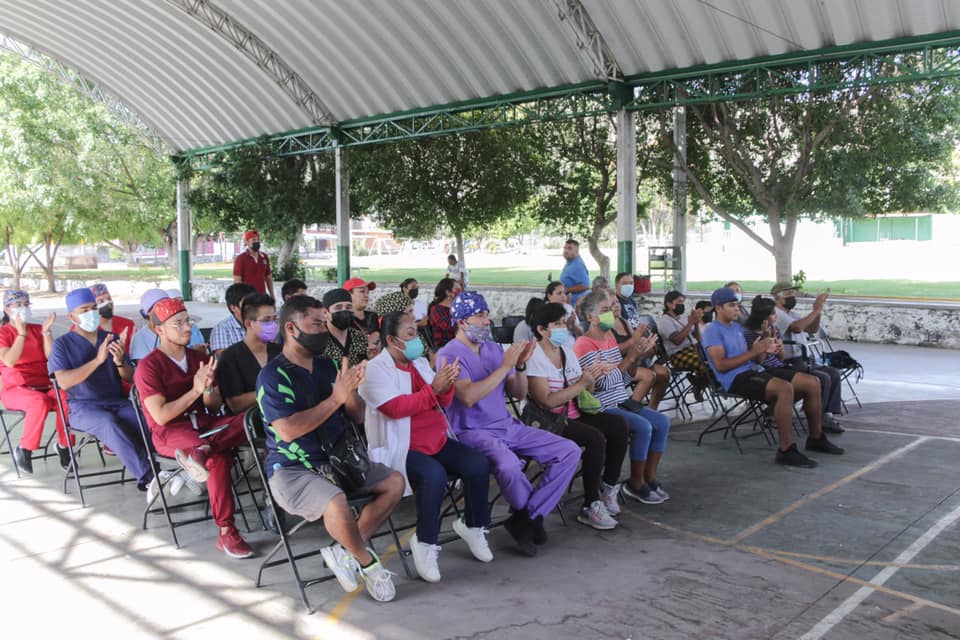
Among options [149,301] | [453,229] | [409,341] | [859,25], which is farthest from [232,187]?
[409,341]

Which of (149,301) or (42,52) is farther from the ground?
(42,52)

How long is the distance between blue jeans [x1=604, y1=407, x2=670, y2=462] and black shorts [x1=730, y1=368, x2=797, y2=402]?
53.5 inches

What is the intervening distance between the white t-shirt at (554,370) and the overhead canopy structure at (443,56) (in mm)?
8767

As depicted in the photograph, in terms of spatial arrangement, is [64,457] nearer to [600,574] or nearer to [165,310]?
[165,310]

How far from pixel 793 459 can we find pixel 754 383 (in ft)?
2.16

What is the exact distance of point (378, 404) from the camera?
14.9ft

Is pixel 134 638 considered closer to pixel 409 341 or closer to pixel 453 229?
pixel 409 341

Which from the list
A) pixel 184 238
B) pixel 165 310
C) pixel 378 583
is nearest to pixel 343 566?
pixel 378 583

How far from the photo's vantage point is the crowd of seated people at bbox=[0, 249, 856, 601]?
14.2ft

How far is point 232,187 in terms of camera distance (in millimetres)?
24734

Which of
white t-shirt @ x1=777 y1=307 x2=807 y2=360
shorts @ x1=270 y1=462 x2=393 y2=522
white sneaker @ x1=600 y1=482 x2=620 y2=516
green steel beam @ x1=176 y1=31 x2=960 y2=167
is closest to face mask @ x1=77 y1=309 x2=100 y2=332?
shorts @ x1=270 y1=462 x2=393 y2=522

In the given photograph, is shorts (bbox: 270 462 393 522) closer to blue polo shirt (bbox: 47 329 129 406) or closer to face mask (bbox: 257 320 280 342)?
face mask (bbox: 257 320 280 342)

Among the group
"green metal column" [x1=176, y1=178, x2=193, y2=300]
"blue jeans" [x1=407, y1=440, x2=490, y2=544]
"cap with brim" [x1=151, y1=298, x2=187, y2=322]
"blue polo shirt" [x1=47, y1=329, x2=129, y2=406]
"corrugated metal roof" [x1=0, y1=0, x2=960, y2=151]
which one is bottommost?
"blue jeans" [x1=407, y1=440, x2=490, y2=544]

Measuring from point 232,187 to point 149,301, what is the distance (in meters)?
19.5
